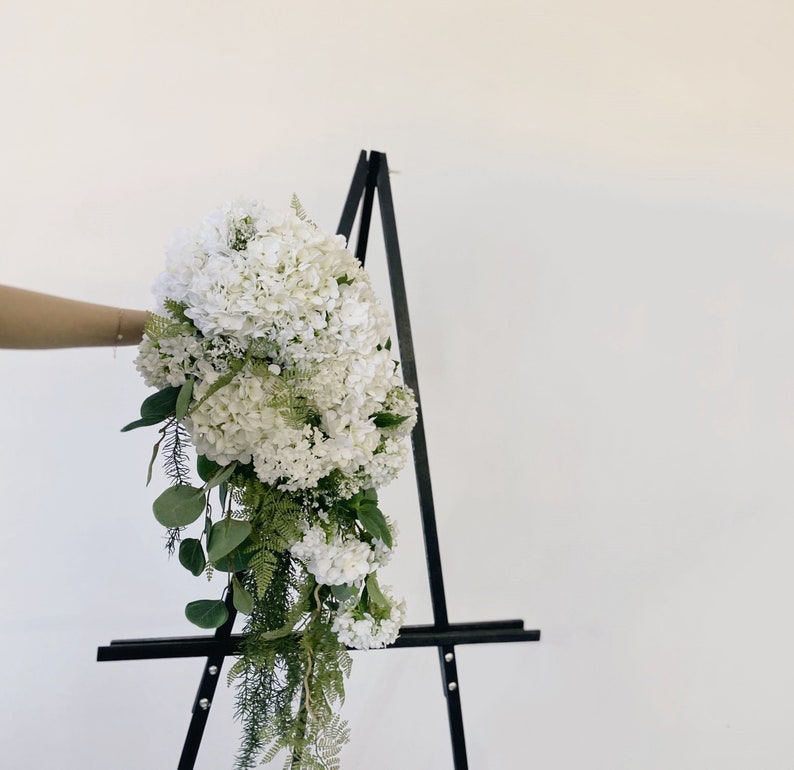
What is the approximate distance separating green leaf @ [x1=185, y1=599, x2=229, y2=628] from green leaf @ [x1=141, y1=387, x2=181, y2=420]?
315 millimetres

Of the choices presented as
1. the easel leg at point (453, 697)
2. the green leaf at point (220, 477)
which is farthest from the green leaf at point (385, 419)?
the easel leg at point (453, 697)

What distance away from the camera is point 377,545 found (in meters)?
1.17

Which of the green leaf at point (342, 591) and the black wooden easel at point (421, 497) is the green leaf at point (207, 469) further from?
the black wooden easel at point (421, 497)

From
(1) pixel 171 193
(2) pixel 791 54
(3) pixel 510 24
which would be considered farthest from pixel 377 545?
(2) pixel 791 54

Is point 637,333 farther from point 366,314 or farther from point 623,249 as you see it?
point 366,314

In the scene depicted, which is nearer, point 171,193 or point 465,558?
point 171,193

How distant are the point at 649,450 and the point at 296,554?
129cm

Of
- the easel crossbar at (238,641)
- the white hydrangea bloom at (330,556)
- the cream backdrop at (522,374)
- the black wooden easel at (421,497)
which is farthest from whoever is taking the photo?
the cream backdrop at (522,374)

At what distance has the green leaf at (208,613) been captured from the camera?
113cm

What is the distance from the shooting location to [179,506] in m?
1.02

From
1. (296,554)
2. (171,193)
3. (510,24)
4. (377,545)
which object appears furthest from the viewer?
(510,24)

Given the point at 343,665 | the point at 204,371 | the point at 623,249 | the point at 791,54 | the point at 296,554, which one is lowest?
the point at 343,665

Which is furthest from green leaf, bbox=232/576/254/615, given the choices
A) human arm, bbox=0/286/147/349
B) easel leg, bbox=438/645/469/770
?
easel leg, bbox=438/645/469/770

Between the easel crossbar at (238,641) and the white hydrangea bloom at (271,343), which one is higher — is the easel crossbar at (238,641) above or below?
below
